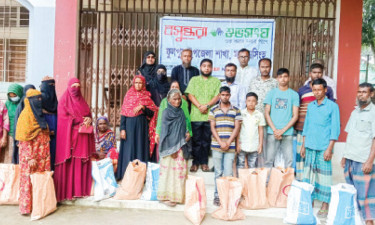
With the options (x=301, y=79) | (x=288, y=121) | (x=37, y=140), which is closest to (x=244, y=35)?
(x=301, y=79)

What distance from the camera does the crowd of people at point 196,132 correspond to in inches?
131

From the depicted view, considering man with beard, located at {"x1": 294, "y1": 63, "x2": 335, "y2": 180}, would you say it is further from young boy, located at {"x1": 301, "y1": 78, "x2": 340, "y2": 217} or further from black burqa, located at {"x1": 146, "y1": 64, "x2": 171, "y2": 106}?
black burqa, located at {"x1": 146, "y1": 64, "x2": 171, "y2": 106}

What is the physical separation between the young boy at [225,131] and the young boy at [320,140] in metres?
0.79

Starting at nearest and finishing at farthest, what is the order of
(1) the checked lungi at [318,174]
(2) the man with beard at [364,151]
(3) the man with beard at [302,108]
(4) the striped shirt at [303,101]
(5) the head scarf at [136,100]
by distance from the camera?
(2) the man with beard at [364,151] < (1) the checked lungi at [318,174] < (3) the man with beard at [302,108] < (4) the striped shirt at [303,101] < (5) the head scarf at [136,100]

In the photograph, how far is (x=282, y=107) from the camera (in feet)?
12.6

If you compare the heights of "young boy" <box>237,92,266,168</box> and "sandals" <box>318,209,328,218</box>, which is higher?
"young boy" <box>237,92,266,168</box>

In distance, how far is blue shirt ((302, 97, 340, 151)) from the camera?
10.9 feet

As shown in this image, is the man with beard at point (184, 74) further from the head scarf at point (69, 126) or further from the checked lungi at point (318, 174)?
the checked lungi at point (318, 174)

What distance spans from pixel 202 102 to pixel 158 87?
675mm

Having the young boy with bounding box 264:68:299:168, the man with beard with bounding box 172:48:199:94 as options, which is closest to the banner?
the man with beard with bounding box 172:48:199:94

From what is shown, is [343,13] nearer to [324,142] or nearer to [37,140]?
[324,142]

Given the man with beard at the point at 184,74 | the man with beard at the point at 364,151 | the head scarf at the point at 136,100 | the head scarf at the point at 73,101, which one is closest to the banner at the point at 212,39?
the man with beard at the point at 184,74

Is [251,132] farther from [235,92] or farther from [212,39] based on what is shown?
[212,39]

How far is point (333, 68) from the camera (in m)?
5.38
